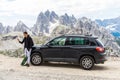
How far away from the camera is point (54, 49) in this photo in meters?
15.3

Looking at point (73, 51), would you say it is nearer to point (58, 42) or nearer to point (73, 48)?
point (73, 48)

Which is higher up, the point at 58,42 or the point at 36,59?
the point at 58,42

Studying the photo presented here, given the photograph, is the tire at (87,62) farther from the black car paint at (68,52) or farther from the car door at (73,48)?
the car door at (73,48)

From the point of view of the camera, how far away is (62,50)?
15.2 metres

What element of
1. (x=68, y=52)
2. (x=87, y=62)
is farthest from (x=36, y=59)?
(x=87, y=62)

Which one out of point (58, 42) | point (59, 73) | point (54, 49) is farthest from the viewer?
point (58, 42)

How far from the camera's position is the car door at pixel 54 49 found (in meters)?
15.3

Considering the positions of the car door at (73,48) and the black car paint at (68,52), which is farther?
the car door at (73,48)

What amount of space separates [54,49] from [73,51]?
43.4 inches

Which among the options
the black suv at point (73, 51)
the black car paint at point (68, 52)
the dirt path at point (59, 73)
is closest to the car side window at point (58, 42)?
the black suv at point (73, 51)

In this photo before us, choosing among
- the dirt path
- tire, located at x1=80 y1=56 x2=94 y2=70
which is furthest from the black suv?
the dirt path

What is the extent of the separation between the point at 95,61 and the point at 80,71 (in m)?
1.00

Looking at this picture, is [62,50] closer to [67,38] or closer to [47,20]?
[67,38]

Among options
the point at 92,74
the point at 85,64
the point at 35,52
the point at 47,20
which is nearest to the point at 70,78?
the point at 92,74
